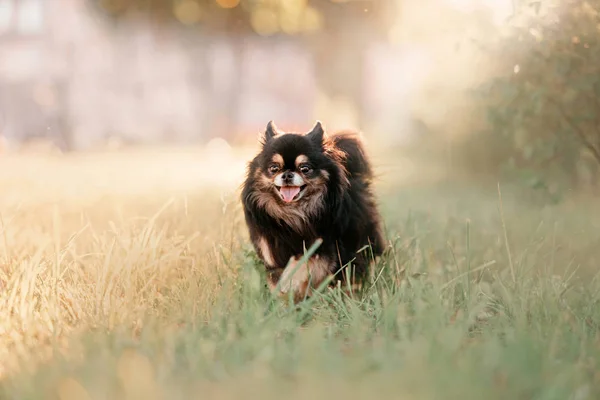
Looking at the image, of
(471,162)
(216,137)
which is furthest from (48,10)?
(471,162)

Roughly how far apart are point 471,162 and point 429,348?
8.32 metres

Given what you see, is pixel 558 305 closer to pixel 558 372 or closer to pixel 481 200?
pixel 558 372

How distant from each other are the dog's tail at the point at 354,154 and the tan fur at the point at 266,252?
704 millimetres

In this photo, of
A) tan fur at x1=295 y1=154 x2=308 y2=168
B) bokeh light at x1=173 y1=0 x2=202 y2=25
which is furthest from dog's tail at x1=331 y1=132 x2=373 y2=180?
bokeh light at x1=173 y1=0 x2=202 y2=25

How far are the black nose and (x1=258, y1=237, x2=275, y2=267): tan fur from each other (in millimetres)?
482

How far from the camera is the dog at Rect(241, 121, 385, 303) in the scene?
165 inches

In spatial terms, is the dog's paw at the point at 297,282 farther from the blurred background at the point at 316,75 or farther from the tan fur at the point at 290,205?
the blurred background at the point at 316,75

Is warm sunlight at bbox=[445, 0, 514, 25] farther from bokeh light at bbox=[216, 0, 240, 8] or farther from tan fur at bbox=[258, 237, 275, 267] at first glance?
bokeh light at bbox=[216, 0, 240, 8]

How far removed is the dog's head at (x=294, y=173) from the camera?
4.16m

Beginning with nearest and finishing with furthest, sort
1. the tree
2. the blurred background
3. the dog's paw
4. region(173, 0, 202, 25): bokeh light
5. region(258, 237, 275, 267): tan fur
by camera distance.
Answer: the dog's paw, region(258, 237, 275, 267): tan fur, the blurred background, the tree, region(173, 0, 202, 25): bokeh light

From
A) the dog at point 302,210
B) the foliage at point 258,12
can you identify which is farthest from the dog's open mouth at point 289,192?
the foliage at point 258,12

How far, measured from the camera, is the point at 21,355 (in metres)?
3.15

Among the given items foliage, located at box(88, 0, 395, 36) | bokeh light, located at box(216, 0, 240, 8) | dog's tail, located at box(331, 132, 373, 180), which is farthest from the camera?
bokeh light, located at box(216, 0, 240, 8)

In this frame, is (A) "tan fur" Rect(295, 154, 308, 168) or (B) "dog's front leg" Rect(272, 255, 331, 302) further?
(B) "dog's front leg" Rect(272, 255, 331, 302)
